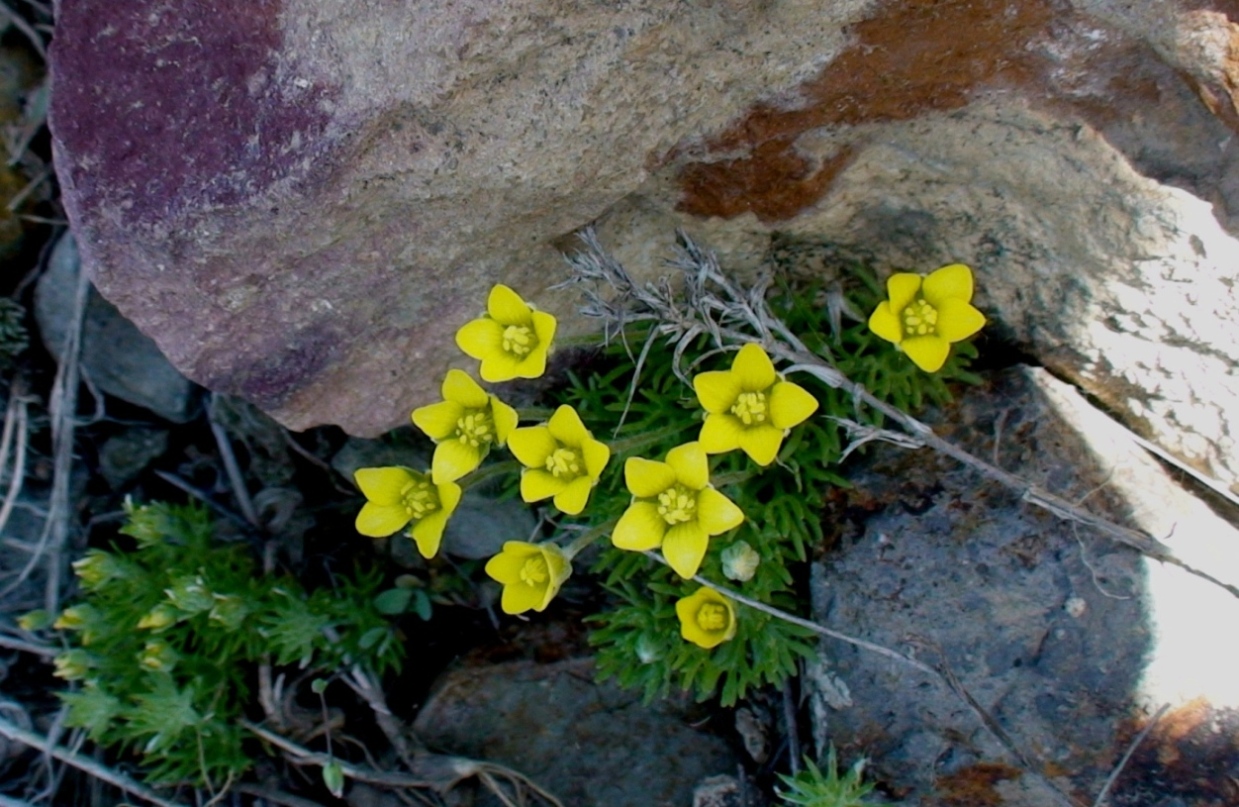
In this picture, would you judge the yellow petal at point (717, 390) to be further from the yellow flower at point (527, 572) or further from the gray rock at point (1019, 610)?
the gray rock at point (1019, 610)

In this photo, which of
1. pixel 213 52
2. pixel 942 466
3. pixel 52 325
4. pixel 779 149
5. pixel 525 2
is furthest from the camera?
pixel 52 325

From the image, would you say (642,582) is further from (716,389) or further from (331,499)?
(331,499)

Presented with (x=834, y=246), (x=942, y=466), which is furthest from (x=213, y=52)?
→ (x=942, y=466)

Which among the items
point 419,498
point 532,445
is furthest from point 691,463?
point 419,498

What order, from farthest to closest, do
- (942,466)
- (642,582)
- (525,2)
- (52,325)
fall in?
(52,325) < (642,582) < (942,466) < (525,2)

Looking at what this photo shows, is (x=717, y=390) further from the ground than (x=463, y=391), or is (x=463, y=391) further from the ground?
(x=463, y=391)

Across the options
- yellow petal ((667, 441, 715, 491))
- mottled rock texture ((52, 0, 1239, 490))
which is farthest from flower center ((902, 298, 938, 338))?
yellow petal ((667, 441, 715, 491))

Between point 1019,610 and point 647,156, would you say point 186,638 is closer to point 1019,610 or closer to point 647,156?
point 647,156

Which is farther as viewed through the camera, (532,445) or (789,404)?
(532,445)
